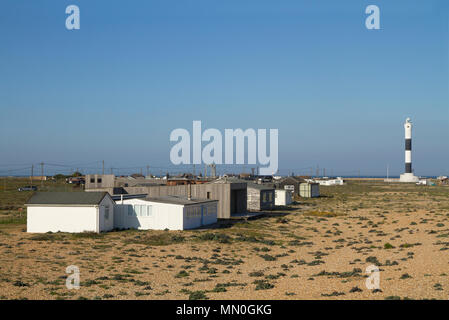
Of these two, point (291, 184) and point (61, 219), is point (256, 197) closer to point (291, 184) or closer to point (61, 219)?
point (61, 219)

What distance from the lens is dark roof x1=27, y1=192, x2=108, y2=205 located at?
3797 cm

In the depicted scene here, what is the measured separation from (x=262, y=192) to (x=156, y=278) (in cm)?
4054

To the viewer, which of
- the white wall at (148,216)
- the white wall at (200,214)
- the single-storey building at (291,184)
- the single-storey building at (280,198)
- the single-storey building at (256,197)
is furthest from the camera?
the single-storey building at (291,184)

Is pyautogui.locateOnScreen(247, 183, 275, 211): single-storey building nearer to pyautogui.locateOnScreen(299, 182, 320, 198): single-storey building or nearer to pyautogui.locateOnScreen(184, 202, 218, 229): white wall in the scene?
pyautogui.locateOnScreen(184, 202, 218, 229): white wall

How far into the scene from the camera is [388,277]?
69.1 ft

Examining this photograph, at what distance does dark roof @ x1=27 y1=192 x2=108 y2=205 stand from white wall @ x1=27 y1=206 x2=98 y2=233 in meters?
0.41

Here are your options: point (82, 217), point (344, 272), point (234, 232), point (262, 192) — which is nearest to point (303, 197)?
point (262, 192)

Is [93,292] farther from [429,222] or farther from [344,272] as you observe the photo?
[429,222]

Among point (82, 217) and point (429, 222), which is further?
point (429, 222)

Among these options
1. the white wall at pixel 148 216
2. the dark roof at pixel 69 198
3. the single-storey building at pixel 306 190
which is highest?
the dark roof at pixel 69 198

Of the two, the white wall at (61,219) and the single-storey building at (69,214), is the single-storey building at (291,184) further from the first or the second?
the white wall at (61,219)

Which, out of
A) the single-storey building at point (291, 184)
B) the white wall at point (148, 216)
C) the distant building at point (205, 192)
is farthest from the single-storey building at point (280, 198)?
the white wall at point (148, 216)

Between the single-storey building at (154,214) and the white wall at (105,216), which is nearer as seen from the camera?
the white wall at (105,216)

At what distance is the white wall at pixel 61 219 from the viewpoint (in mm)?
37625
